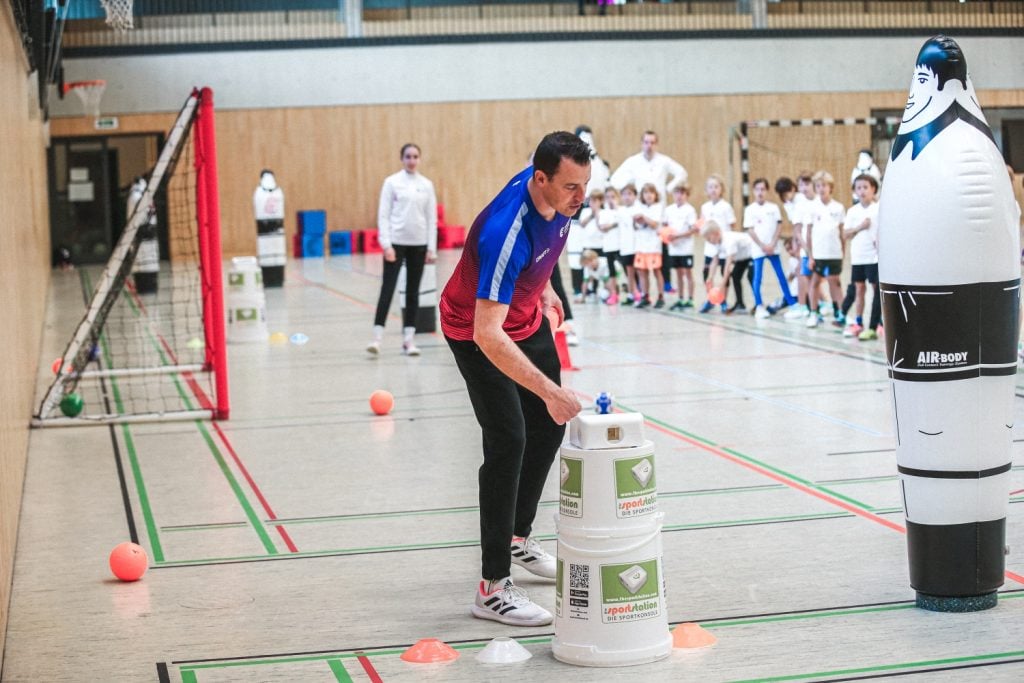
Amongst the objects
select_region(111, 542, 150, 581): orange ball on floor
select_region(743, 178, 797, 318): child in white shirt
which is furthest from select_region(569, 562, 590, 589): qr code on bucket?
select_region(743, 178, 797, 318): child in white shirt

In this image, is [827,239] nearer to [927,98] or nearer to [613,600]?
[927,98]

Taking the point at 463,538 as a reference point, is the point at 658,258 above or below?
above

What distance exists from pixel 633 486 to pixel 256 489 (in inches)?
133

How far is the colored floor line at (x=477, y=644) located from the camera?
4188mm

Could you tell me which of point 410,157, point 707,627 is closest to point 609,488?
point 707,627

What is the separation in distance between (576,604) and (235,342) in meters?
10.5

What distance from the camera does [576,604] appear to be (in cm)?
408

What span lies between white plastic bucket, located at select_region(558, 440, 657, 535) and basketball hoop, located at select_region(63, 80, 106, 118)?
25620mm

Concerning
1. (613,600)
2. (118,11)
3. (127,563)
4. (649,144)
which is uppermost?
(118,11)

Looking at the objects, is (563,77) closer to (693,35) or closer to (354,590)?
(693,35)

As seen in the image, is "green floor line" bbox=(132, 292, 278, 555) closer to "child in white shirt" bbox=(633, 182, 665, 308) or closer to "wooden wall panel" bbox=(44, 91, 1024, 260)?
"child in white shirt" bbox=(633, 182, 665, 308)

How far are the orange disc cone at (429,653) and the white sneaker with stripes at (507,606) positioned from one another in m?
0.35

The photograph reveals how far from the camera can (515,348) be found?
419cm

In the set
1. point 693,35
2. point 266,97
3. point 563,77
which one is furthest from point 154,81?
point 693,35
